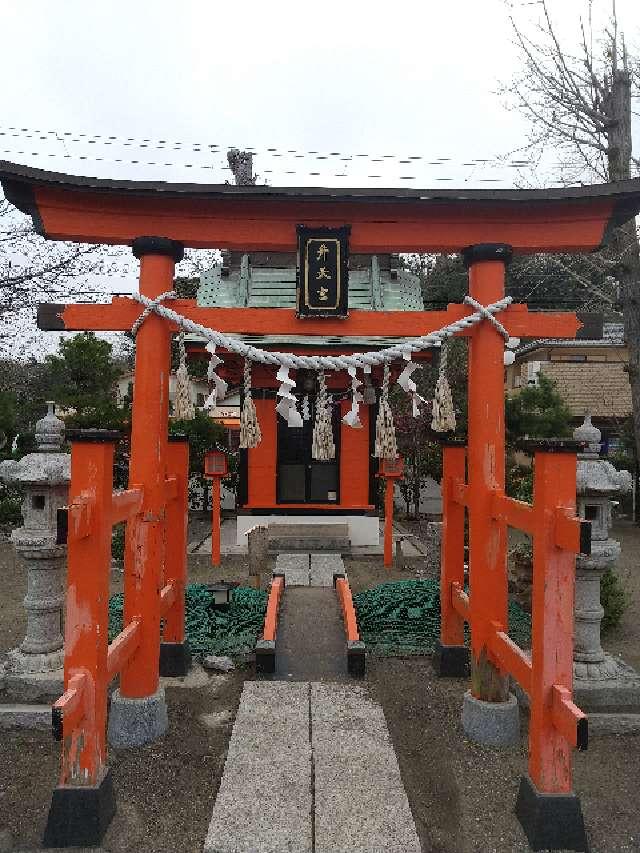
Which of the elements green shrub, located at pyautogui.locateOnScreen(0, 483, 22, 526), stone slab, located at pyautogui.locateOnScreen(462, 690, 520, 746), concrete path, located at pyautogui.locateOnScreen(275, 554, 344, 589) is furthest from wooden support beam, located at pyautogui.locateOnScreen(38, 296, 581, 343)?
green shrub, located at pyautogui.locateOnScreen(0, 483, 22, 526)

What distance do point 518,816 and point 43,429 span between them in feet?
16.7

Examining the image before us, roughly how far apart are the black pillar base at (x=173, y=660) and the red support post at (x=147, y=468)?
3.79 feet

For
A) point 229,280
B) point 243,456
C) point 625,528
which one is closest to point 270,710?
point 243,456

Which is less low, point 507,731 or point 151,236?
point 151,236

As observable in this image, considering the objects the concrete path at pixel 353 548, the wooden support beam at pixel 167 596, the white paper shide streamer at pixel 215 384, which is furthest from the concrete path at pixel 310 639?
the concrete path at pixel 353 548

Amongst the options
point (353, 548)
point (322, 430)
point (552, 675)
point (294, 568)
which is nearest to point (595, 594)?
point (552, 675)

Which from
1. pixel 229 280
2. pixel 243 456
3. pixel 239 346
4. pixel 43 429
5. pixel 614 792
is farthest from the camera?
pixel 229 280

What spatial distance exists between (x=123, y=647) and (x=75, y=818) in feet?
3.54

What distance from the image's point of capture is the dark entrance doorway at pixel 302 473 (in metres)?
12.7

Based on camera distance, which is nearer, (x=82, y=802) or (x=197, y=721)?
(x=82, y=802)

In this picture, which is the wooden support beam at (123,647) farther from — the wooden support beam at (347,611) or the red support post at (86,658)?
the wooden support beam at (347,611)

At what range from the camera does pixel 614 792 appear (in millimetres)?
3998

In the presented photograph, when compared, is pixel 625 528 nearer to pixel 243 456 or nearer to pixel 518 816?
pixel 243 456

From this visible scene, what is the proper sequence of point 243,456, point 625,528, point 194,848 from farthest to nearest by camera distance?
Answer: point 625,528, point 243,456, point 194,848
